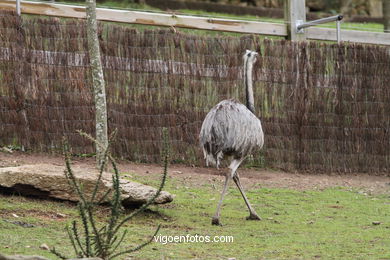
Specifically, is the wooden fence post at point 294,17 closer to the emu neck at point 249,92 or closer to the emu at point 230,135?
the emu neck at point 249,92

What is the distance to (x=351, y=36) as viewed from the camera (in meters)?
12.3

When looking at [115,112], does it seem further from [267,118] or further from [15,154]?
[267,118]

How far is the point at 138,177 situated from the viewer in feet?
30.3

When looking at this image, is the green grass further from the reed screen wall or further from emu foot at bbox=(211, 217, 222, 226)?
the reed screen wall

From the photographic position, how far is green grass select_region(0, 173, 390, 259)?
5.97 metres

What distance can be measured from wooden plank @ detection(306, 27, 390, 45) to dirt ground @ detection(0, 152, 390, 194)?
7.63 feet

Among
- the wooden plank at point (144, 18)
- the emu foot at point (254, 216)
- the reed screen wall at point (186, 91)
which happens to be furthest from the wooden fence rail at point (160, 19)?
the emu foot at point (254, 216)

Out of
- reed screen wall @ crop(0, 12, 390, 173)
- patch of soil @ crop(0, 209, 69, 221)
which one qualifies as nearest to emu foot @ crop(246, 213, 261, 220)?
patch of soil @ crop(0, 209, 69, 221)

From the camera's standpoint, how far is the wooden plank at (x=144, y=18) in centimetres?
1048

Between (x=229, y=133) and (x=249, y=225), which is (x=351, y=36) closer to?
(x=229, y=133)

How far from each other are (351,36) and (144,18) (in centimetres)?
356

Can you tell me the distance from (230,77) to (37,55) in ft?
8.83

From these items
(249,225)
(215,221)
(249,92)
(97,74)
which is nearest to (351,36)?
(249,92)

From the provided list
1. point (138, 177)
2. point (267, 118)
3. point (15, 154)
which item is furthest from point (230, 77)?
point (15, 154)
